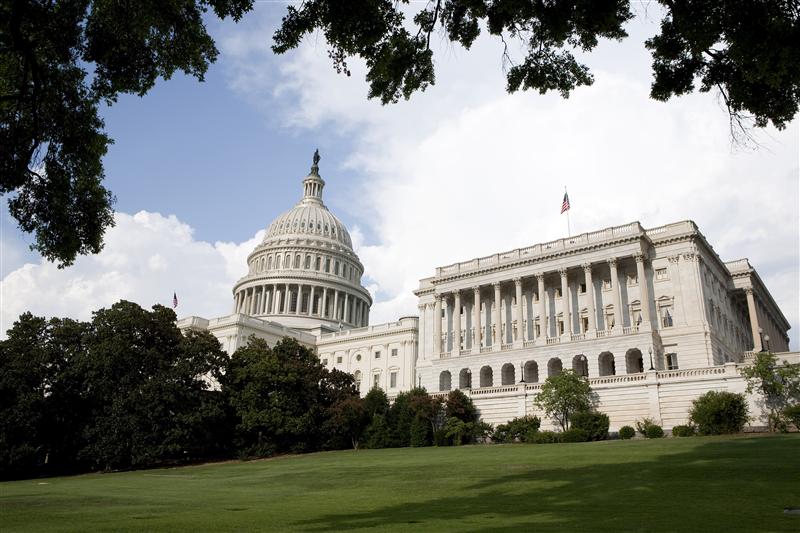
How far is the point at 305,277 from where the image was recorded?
132500 millimetres

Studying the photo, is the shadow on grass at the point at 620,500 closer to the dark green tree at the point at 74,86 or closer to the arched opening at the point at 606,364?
the dark green tree at the point at 74,86

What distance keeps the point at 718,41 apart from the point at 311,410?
5247 centimetres

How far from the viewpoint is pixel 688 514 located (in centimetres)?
1434

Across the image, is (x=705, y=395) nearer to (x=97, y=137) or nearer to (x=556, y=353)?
(x=556, y=353)

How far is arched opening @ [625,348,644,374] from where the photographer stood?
225ft

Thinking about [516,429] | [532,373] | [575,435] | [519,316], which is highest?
[519,316]

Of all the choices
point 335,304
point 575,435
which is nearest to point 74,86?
point 575,435

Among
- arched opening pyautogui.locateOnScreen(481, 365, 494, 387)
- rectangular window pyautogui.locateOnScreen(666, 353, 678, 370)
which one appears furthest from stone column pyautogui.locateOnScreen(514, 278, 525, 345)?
rectangular window pyautogui.locateOnScreen(666, 353, 678, 370)

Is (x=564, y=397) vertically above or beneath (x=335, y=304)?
beneath

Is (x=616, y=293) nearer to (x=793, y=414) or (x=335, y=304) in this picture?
(x=793, y=414)

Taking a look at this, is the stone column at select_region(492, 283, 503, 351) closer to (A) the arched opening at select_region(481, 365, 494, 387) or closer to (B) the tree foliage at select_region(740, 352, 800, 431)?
(A) the arched opening at select_region(481, 365, 494, 387)

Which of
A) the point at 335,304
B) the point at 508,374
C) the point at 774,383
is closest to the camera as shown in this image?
the point at 774,383

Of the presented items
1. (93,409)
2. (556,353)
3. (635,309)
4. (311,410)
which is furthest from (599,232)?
(93,409)

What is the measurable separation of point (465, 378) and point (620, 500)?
64236 mm
